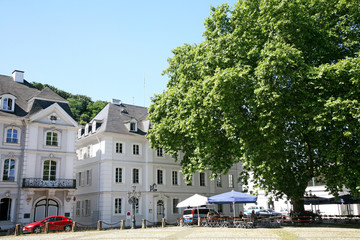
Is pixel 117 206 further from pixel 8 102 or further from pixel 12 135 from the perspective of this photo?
pixel 8 102

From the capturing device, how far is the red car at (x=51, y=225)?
89.7 ft

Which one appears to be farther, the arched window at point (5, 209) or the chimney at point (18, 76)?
the chimney at point (18, 76)

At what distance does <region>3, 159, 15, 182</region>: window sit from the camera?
3080 cm

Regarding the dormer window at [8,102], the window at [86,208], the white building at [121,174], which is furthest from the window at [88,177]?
the dormer window at [8,102]

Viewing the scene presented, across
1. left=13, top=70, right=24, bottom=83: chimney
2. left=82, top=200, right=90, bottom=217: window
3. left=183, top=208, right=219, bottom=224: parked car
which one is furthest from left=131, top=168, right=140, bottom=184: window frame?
left=13, top=70, right=24, bottom=83: chimney

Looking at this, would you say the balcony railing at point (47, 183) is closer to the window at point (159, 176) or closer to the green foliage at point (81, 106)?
the window at point (159, 176)

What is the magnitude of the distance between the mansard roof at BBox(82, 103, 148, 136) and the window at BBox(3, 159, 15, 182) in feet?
30.7

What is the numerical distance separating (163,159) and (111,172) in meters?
6.75

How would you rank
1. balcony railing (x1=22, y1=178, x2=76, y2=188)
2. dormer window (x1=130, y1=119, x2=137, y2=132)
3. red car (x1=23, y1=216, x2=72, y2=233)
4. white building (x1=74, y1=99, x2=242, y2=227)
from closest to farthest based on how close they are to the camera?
red car (x1=23, y1=216, x2=72, y2=233) < balcony railing (x1=22, y1=178, x2=76, y2=188) < white building (x1=74, y1=99, x2=242, y2=227) < dormer window (x1=130, y1=119, x2=137, y2=132)

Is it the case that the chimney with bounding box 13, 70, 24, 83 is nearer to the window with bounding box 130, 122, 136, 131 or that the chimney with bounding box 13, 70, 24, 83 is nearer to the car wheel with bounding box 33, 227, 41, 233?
the window with bounding box 130, 122, 136, 131

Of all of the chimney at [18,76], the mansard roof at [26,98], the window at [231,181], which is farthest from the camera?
the window at [231,181]

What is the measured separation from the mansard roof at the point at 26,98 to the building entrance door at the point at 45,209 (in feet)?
26.8

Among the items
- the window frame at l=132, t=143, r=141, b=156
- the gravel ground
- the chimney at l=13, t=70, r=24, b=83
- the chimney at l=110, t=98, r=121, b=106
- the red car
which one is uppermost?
the chimney at l=13, t=70, r=24, b=83

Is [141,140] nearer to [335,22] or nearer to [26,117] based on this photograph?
[26,117]
